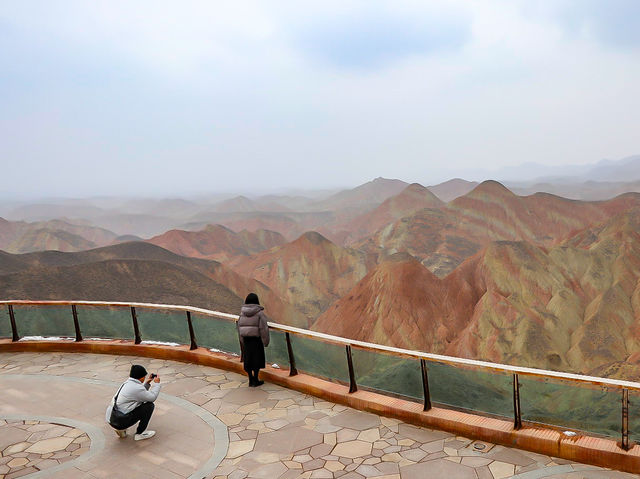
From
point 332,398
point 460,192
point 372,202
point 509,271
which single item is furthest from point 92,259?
point 460,192

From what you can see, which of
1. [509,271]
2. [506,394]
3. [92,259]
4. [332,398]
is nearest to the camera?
[506,394]

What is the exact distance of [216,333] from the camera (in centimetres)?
827

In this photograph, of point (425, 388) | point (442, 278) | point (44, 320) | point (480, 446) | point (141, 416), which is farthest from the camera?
point (442, 278)

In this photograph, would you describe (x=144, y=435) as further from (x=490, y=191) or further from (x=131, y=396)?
(x=490, y=191)

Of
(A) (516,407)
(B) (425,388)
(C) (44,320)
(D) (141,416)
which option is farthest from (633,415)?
(C) (44,320)

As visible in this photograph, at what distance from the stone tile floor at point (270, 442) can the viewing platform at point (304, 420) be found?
0.02m

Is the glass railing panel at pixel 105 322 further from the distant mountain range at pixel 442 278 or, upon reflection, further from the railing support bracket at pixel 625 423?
the distant mountain range at pixel 442 278

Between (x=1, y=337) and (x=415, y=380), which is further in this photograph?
(x=1, y=337)

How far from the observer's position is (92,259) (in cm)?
6012

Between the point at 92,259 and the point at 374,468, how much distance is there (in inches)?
2427

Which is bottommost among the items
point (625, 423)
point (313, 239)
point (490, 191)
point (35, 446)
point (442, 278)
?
point (442, 278)

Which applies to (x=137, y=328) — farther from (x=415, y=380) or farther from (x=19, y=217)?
(x=19, y=217)

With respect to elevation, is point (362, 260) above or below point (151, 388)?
below

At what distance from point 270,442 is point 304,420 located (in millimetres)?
607
